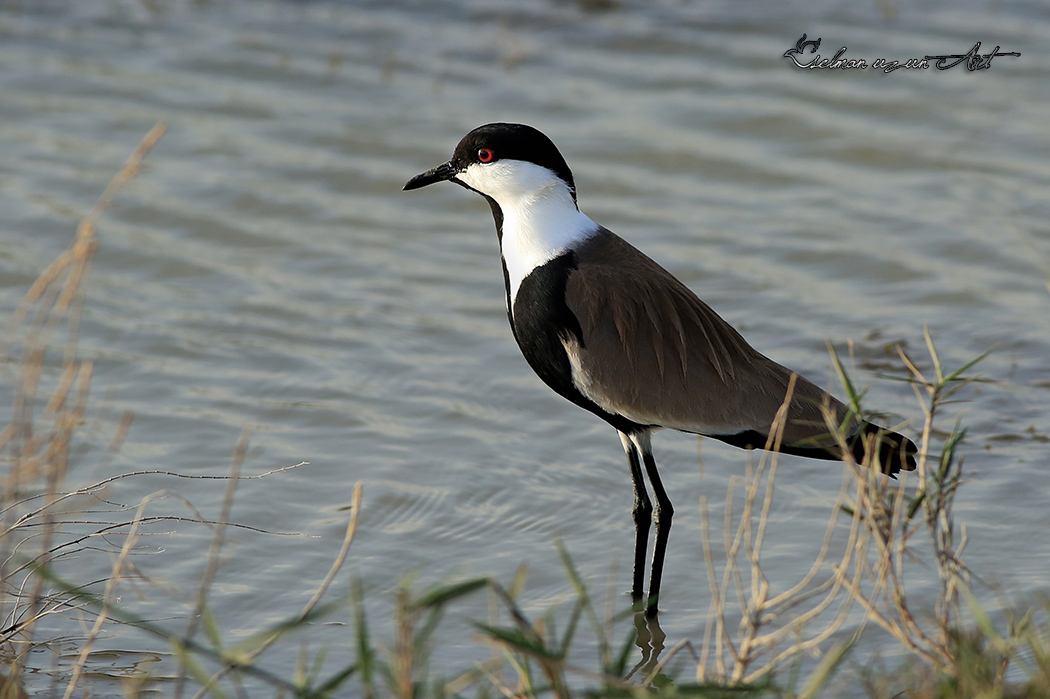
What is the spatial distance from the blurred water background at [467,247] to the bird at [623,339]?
643 mm

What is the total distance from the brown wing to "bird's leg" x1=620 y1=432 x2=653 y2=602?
1.08ft

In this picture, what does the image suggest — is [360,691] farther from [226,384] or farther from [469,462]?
[226,384]

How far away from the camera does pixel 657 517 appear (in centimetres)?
487

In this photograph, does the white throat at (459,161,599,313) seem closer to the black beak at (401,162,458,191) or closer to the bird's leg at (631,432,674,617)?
the black beak at (401,162,458,191)

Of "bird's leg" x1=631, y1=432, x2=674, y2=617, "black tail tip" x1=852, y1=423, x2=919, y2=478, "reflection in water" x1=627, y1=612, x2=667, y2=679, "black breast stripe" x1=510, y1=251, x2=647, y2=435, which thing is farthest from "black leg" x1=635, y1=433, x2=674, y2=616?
"black tail tip" x1=852, y1=423, x2=919, y2=478

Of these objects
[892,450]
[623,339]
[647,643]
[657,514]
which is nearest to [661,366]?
[623,339]

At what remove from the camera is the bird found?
4.48 metres

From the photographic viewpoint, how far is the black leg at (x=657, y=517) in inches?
186

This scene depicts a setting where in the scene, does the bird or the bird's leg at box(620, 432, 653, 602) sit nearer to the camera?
the bird

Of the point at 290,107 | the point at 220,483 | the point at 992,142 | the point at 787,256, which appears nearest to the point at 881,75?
the point at 992,142

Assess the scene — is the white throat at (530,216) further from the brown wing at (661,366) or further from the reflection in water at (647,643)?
the reflection in water at (647,643)

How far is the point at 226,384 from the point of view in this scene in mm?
6168

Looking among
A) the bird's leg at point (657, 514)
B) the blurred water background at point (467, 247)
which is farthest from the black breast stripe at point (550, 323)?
the blurred water background at point (467, 247)

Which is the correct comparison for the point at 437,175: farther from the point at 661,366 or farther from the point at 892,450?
the point at 892,450
